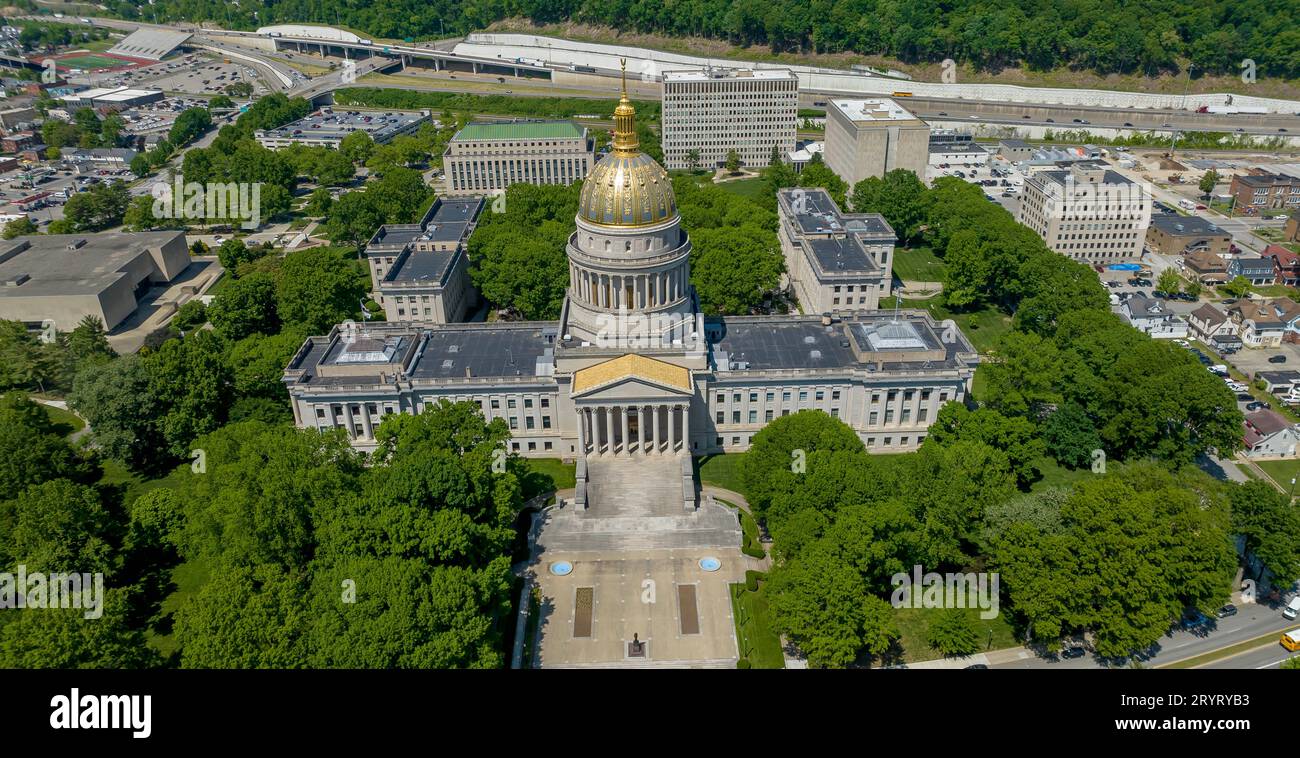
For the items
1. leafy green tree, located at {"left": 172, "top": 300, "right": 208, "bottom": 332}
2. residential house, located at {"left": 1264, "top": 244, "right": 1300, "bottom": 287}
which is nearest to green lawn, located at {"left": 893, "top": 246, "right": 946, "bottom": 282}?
residential house, located at {"left": 1264, "top": 244, "right": 1300, "bottom": 287}

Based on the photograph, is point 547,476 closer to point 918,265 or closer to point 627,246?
point 627,246

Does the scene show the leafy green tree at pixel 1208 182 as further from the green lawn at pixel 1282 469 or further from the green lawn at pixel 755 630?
the green lawn at pixel 755 630

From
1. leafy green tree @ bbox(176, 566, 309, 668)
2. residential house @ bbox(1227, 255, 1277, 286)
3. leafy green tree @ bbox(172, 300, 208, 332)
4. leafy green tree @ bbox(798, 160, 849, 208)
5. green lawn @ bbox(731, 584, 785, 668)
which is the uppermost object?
leafy green tree @ bbox(798, 160, 849, 208)

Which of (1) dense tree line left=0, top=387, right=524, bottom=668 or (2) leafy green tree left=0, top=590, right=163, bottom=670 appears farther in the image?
(1) dense tree line left=0, top=387, right=524, bottom=668

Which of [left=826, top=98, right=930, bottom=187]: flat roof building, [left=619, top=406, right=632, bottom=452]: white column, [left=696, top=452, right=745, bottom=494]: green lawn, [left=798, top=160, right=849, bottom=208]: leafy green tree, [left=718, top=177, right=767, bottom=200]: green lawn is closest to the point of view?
[left=619, top=406, right=632, bottom=452]: white column

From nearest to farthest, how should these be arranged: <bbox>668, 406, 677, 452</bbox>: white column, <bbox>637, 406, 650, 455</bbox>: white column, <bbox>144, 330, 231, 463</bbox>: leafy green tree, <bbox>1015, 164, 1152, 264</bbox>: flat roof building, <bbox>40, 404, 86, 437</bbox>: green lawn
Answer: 1. <bbox>668, 406, 677, 452</bbox>: white column
2. <bbox>637, 406, 650, 455</bbox>: white column
3. <bbox>144, 330, 231, 463</bbox>: leafy green tree
4. <bbox>40, 404, 86, 437</bbox>: green lawn
5. <bbox>1015, 164, 1152, 264</bbox>: flat roof building

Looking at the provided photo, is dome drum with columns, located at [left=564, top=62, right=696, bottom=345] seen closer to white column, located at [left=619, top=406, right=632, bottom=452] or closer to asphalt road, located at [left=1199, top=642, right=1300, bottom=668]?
white column, located at [left=619, top=406, right=632, bottom=452]

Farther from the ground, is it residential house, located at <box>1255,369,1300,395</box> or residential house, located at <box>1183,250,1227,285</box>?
residential house, located at <box>1183,250,1227,285</box>
